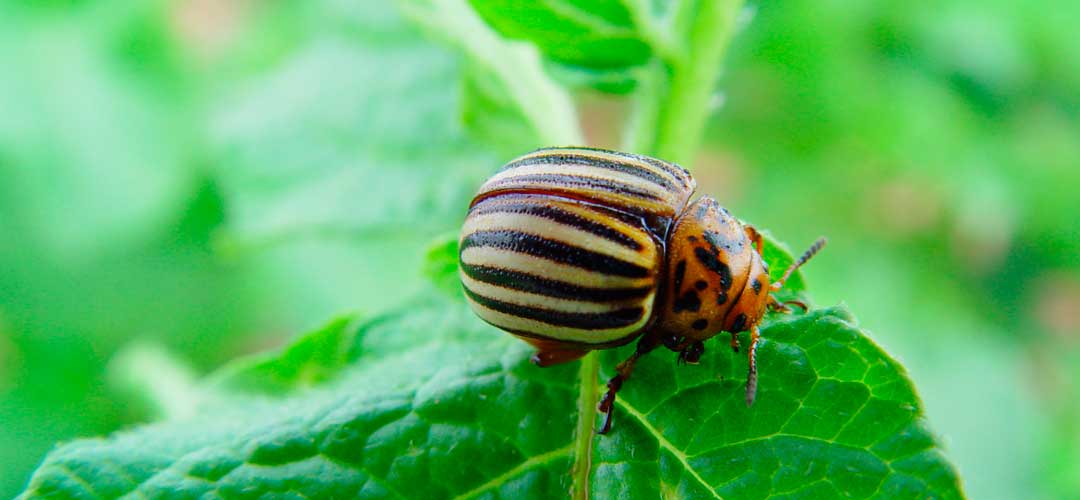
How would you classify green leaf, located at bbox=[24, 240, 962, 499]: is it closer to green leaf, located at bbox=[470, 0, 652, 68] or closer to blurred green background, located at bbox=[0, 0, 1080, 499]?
green leaf, located at bbox=[470, 0, 652, 68]

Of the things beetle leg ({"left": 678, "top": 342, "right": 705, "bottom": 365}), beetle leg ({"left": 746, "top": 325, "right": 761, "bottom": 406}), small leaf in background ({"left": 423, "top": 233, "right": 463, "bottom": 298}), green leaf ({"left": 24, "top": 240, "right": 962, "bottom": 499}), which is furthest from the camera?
small leaf in background ({"left": 423, "top": 233, "right": 463, "bottom": 298})

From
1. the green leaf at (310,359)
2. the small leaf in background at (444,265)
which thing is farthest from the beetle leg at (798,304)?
the green leaf at (310,359)

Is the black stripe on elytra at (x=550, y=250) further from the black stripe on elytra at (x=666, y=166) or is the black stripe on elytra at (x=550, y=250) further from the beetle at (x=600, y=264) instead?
the black stripe on elytra at (x=666, y=166)

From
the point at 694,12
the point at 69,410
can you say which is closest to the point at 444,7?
the point at 694,12

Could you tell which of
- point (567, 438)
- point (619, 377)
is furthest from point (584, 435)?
point (619, 377)

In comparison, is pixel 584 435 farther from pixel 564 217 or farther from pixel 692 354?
pixel 564 217

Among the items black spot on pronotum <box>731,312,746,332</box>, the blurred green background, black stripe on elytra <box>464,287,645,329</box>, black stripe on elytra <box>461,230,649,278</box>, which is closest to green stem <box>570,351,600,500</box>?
black stripe on elytra <box>464,287,645,329</box>
